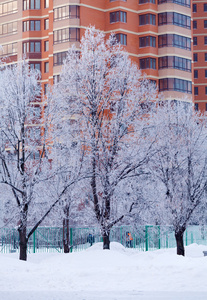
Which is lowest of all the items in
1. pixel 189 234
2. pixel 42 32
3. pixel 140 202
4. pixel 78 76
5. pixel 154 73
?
pixel 189 234

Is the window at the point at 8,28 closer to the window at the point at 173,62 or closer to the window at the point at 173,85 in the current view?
the window at the point at 173,62

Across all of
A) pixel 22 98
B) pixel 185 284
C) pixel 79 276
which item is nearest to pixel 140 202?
pixel 22 98

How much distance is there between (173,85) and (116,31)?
969 cm

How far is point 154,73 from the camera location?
216 feet

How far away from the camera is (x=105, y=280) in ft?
54.0

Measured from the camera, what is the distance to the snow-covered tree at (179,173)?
93.9 feet

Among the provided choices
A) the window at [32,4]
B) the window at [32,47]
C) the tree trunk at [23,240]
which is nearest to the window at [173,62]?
the window at [32,47]

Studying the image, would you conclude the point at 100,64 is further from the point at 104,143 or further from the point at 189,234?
the point at 189,234

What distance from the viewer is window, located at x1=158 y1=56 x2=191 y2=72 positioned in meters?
65.8

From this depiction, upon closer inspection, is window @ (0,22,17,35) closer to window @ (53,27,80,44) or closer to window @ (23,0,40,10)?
window @ (23,0,40,10)

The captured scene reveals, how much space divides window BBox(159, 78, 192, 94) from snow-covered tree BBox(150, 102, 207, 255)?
33.8 m

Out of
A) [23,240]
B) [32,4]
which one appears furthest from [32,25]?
[23,240]

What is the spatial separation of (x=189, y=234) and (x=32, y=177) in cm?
2299

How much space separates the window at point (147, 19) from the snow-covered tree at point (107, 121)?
3987 centimetres
